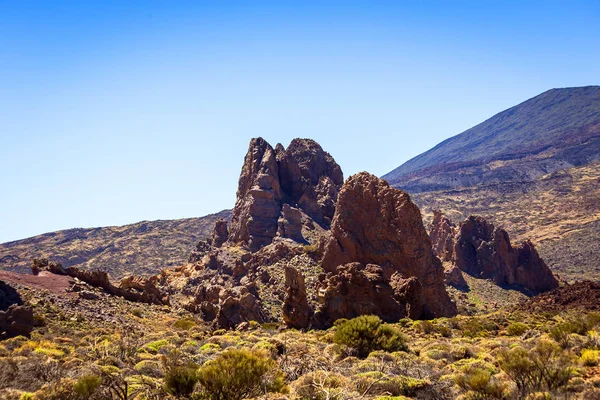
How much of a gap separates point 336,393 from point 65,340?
16163 mm

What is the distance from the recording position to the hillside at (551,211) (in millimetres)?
78850

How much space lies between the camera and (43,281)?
34.0 meters

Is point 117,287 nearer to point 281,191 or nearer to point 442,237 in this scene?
point 281,191

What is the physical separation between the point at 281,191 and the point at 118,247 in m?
54.5

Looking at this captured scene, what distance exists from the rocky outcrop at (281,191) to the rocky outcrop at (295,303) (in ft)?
74.1

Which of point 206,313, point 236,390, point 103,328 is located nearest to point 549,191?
point 206,313

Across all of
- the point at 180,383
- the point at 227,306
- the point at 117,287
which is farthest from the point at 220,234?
the point at 180,383

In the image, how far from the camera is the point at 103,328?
2777cm

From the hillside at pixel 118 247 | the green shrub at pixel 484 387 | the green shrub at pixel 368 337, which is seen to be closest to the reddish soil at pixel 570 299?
the green shrub at pixel 368 337

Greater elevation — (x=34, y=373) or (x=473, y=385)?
(x=34, y=373)

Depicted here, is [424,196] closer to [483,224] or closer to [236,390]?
[483,224]

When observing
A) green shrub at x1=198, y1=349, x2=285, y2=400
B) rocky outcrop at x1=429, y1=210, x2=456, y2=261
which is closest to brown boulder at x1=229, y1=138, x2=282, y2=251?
rocky outcrop at x1=429, y1=210, x2=456, y2=261

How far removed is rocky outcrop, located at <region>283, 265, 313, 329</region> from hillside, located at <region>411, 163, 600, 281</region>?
5038cm

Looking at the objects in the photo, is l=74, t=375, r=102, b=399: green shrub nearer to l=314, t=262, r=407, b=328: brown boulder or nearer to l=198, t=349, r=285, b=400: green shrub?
l=198, t=349, r=285, b=400: green shrub
